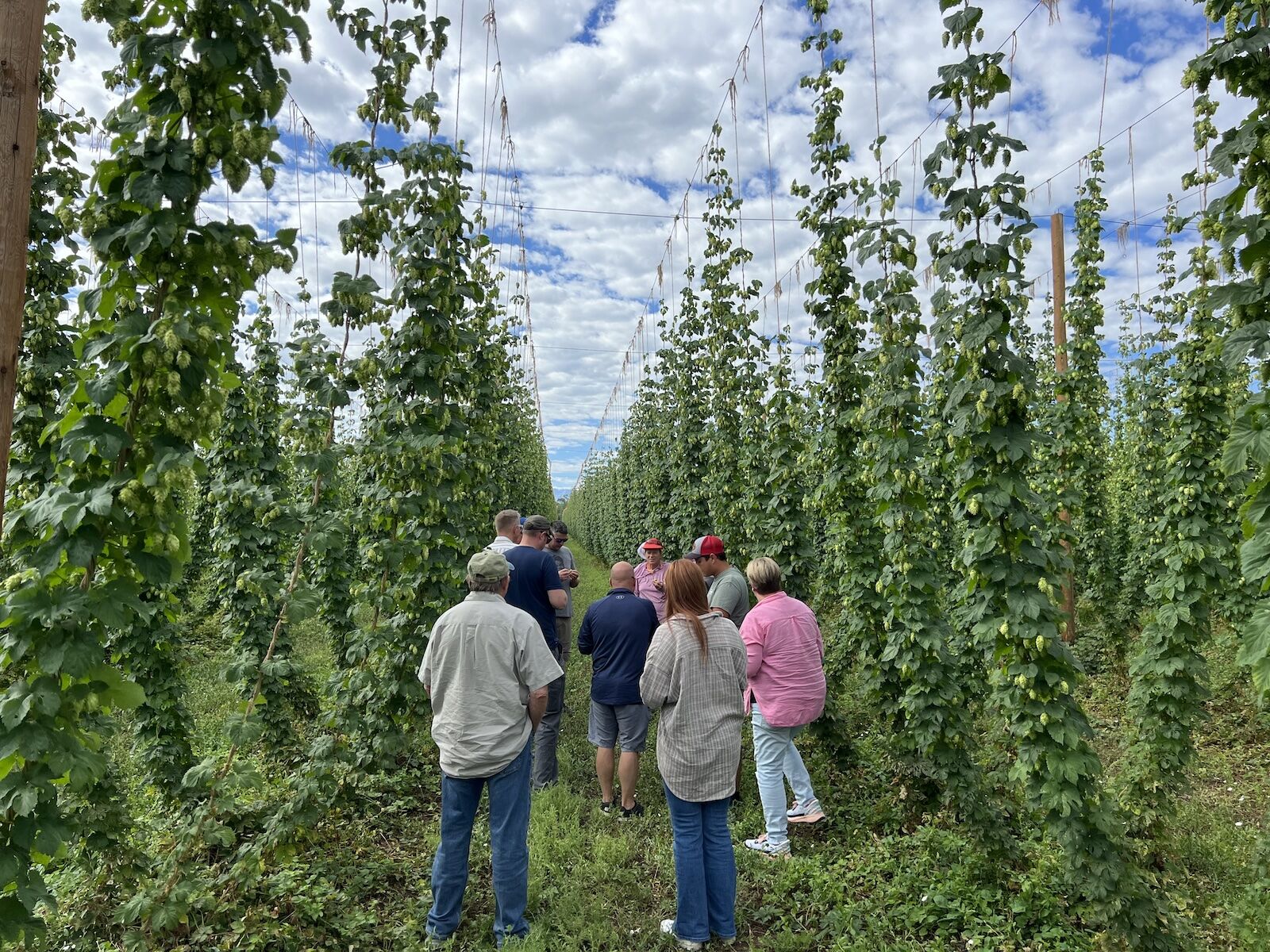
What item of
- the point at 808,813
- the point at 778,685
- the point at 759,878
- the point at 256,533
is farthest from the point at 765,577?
the point at 256,533

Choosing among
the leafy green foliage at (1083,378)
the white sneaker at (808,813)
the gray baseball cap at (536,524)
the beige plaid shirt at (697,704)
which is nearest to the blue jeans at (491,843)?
the beige plaid shirt at (697,704)

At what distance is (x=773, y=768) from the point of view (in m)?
4.99

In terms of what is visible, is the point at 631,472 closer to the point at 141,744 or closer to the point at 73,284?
the point at 141,744

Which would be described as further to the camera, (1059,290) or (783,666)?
(1059,290)

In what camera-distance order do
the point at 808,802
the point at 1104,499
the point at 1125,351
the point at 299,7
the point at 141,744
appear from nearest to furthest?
the point at 299,7 → the point at 808,802 → the point at 141,744 → the point at 1104,499 → the point at 1125,351

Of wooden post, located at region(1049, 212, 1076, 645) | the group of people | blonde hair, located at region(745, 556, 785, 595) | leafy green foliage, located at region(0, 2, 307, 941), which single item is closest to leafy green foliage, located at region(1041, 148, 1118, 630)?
wooden post, located at region(1049, 212, 1076, 645)

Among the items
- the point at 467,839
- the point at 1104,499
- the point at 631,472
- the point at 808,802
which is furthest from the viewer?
the point at 631,472

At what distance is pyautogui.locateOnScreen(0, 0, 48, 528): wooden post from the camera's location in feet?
6.07

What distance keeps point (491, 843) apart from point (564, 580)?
362 cm

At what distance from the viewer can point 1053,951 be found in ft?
12.0

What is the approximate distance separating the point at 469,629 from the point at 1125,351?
681 inches

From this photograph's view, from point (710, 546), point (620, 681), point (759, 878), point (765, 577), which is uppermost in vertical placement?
point (710, 546)

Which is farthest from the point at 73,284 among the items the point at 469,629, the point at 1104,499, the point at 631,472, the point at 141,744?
the point at 631,472

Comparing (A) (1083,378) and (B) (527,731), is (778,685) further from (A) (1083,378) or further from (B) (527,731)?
(A) (1083,378)
